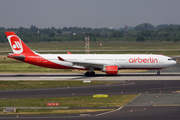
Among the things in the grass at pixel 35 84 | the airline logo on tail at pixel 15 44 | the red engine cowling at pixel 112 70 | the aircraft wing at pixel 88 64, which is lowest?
the grass at pixel 35 84

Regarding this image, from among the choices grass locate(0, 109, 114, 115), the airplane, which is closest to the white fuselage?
the airplane

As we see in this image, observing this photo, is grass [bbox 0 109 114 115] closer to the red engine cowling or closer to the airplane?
A: the red engine cowling

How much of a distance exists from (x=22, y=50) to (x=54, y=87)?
50.3 ft

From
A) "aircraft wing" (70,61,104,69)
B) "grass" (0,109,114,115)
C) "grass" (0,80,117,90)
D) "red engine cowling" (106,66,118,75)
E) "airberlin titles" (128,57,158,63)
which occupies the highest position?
"airberlin titles" (128,57,158,63)

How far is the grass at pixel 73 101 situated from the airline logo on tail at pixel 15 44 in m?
21.1

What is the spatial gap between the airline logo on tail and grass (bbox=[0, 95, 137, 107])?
21.1 m

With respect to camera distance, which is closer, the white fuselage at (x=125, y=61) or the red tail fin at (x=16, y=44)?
the white fuselage at (x=125, y=61)

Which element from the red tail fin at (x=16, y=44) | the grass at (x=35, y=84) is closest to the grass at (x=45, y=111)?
the grass at (x=35, y=84)

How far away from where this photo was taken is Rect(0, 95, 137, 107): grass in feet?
84.5

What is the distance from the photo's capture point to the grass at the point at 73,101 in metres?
25.8

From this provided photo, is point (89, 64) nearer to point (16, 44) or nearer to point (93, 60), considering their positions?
point (93, 60)

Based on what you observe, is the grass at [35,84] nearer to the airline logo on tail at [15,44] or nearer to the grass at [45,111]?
the airline logo on tail at [15,44]

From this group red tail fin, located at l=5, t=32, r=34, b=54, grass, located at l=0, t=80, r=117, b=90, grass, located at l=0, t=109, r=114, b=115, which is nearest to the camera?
grass, located at l=0, t=109, r=114, b=115

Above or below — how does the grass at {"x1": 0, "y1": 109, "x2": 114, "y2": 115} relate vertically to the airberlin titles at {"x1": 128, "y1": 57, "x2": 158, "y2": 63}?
below
